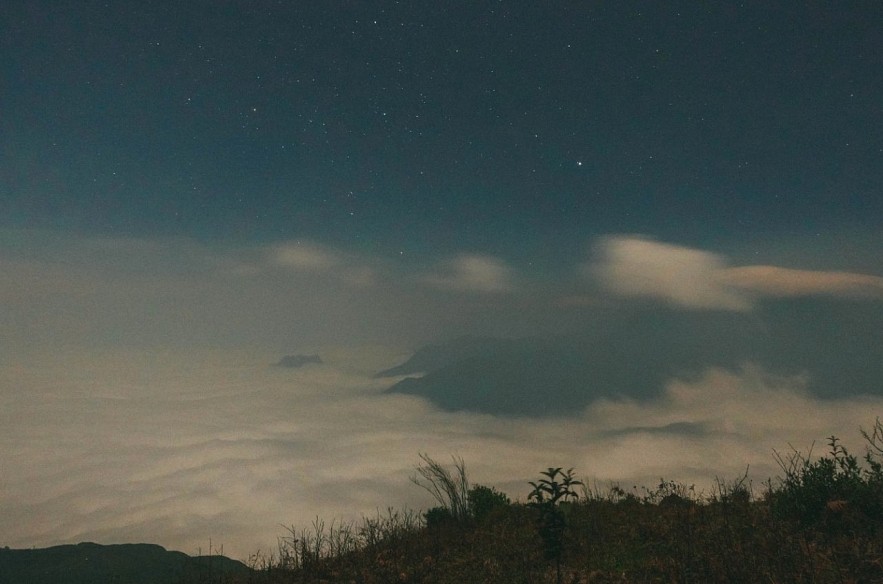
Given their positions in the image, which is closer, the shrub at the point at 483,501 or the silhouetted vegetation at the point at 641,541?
the silhouetted vegetation at the point at 641,541

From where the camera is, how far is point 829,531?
983 centimetres

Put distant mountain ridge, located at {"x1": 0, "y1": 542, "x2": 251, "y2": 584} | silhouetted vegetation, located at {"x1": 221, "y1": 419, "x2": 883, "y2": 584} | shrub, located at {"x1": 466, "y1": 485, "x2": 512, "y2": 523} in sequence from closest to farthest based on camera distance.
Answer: silhouetted vegetation, located at {"x1": 221, "y1": 419, "x2": 883, "y2": 584}
shrub, located at {"x1": 466, "y1": 485, "x2": 512, "y2": 523}
distant mountain ridge, located at {"x1": 0, "y1": 542, "x2": 251, "y2": 584}

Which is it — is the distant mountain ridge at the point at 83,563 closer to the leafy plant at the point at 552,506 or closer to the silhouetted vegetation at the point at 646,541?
the silhouetted vegetation at the point at 646,541

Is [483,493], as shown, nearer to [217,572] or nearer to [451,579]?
[451,579]

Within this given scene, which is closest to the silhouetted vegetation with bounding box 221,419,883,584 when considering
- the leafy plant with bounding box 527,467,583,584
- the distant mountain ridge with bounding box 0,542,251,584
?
the leafy plant with bounding box 527,467,583,584

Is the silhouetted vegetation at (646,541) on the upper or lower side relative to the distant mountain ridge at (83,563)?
upper

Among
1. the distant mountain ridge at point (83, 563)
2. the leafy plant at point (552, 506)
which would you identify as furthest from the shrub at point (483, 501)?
the distant mountain ridge at point (83, 563)

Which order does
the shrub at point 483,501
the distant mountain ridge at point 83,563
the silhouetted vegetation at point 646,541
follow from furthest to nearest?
1. the distant mountain ridge at point 83,563
2. the shrub at point 483,501
3. the silhouetted vegetation at point 646,541

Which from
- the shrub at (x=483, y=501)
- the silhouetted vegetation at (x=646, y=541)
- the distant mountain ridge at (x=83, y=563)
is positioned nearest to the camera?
the silhouetted vegetation at (x=646, y=541)

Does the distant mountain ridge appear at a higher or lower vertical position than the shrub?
lower

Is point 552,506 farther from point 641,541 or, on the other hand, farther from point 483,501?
point 483,501

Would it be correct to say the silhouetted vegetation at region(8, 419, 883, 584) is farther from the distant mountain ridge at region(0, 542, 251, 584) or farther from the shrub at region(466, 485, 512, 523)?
the distant mountain ridge at region(0, 542, 251, 584)

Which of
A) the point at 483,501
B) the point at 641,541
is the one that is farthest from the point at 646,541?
the point at 483,501

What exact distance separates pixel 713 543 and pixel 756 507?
4.25 meters
